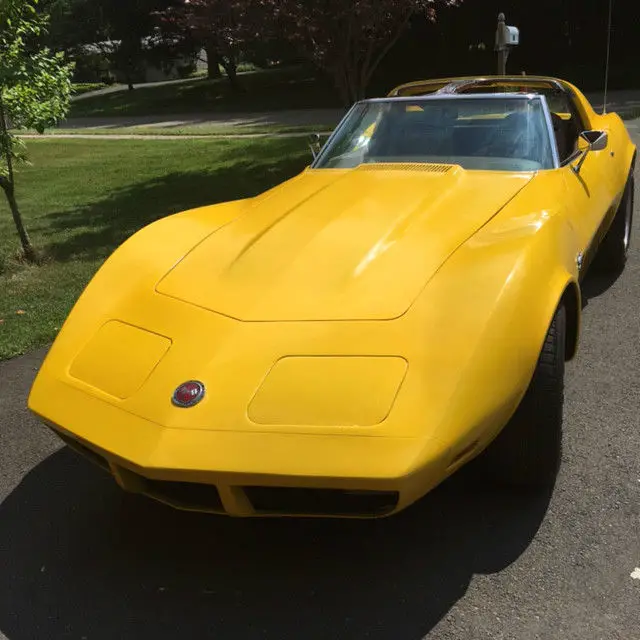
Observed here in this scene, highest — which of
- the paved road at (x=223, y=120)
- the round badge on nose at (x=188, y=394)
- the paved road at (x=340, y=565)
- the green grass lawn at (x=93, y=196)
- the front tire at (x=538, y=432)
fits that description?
the round badge on nose at (x=188, y=394)

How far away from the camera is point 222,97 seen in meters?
29.3

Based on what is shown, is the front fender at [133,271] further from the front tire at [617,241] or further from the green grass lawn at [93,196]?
the front tire at [617,241]

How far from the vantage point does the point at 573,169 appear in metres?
3.61

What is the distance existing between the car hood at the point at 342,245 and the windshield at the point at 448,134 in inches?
7.9

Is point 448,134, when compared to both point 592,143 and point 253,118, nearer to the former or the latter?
point 592,143

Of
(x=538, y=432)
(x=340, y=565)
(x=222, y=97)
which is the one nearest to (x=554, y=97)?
(x=538, y=432)

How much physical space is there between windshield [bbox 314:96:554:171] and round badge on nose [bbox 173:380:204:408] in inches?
78.4

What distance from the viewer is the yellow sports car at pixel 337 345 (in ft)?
6.77

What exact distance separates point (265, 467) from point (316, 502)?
0.23 meters

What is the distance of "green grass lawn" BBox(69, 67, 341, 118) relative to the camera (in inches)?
996

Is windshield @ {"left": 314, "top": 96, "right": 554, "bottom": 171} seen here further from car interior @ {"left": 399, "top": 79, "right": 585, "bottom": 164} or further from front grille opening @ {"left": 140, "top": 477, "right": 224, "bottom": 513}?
front grille opening @ {"left": 140, "top": 477, "right": 224, "bottom": 513}

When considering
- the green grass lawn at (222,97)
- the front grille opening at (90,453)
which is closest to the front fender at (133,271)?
the front grille opening at (90,453)

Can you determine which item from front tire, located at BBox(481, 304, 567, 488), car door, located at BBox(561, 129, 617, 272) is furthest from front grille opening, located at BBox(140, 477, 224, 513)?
car door, located at BBox(561, 129, 617, 272)

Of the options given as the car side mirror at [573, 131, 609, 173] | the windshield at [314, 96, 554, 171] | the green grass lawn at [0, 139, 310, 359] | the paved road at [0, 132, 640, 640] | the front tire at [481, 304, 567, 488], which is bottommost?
the green grass lawn at [0, 139, 310, 359]
